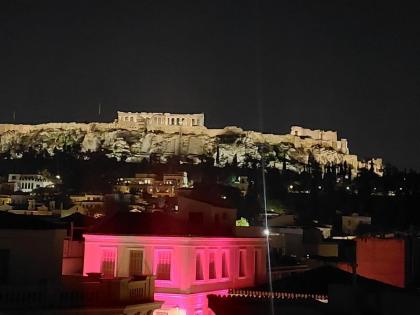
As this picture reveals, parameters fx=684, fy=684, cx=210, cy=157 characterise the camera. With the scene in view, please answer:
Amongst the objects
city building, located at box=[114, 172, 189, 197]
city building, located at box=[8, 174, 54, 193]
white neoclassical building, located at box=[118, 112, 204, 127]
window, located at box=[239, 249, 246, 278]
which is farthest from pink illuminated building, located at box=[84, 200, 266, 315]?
white neoclassical building, located at box=[118, 112, 204, 127]

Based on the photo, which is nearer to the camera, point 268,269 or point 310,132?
point 268,269

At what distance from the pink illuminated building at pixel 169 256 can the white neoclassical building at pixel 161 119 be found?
154 metres

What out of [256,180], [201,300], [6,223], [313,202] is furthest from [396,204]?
[6,223]

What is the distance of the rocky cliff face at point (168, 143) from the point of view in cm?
16275

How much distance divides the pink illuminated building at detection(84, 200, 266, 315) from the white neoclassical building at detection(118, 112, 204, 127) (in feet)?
505

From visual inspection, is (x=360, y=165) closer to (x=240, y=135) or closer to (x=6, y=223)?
(x=240, y=135)

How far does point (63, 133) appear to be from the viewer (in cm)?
17288

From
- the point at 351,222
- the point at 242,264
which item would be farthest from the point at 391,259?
the point at 351,222

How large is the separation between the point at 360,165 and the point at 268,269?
139894mm

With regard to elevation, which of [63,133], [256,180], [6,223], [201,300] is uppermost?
[63,133]

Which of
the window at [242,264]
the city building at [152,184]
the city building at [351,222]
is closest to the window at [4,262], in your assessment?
the window at [242,264]

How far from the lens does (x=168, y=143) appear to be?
168m

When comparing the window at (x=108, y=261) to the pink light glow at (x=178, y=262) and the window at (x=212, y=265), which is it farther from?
the window at (x=212, y=265)

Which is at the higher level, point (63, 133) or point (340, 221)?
point (63, 133)
